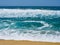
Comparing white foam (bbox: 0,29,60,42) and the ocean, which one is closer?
white foam (bbox: 0,29,60,42)

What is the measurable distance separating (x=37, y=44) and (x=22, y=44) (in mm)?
353

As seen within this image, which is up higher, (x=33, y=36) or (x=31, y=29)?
(x=31, y=29)

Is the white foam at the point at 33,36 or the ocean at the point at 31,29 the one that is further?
the ocean at the point at 31,29

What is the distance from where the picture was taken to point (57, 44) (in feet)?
11.3

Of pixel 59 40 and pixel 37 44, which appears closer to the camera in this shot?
pixel 37 44

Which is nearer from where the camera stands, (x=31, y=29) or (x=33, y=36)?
(x=33, y=36)

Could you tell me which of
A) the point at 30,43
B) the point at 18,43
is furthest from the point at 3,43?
the point at 30,43

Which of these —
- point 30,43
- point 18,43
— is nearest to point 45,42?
point 30,43

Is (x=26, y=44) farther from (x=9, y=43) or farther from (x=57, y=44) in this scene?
(x=57, y=44)

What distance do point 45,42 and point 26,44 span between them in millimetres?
473

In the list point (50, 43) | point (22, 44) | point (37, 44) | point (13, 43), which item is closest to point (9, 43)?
point (13, 43)

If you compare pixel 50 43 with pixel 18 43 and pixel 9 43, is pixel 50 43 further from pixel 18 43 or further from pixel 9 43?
pixel 9 43

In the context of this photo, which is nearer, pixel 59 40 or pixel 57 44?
pixel 57 44

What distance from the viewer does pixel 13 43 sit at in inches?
137
